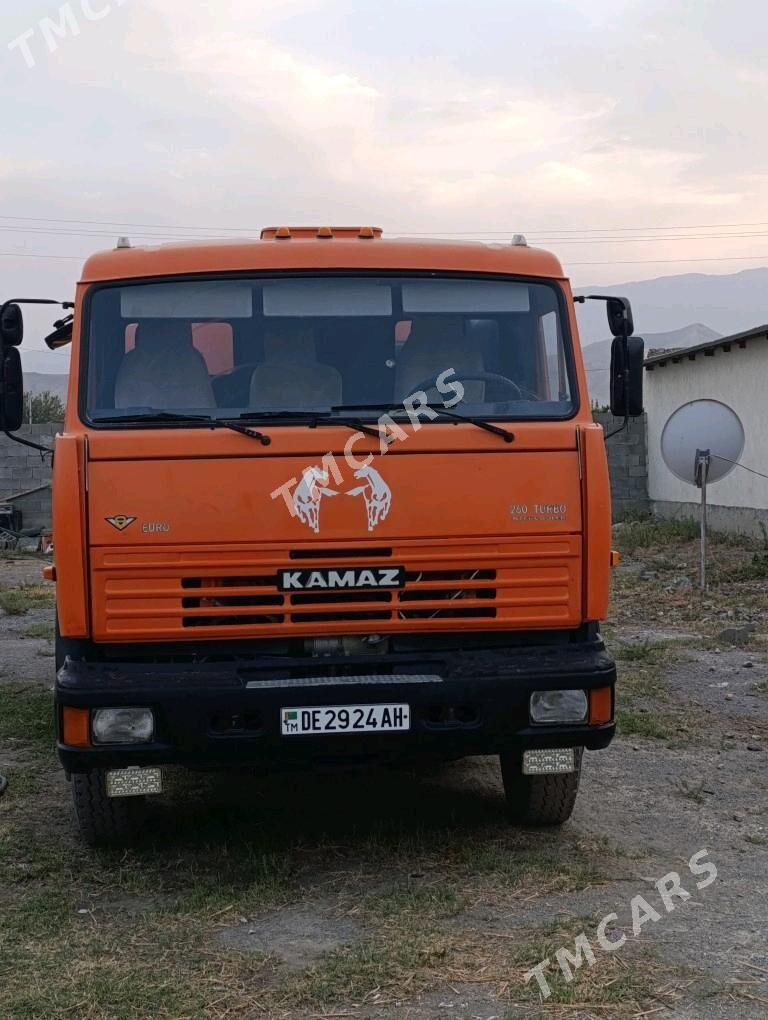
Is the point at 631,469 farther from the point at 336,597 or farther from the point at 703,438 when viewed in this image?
the point at 336,597

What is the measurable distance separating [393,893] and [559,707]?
0.96 meters

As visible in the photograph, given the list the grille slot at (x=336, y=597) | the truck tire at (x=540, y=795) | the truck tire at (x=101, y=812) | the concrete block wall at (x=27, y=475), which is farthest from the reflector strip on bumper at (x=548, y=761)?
the concrete block wall at (x=27, y=475)

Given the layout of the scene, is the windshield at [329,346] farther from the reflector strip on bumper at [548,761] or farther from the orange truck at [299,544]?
the reflector strip on bumper at [548,761]

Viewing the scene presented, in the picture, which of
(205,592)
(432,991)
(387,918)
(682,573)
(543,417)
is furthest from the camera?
(682,573)

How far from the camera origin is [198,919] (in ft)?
15.2

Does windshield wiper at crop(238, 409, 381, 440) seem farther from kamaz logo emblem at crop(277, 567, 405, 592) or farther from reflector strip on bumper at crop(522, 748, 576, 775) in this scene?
reflector strip on bumper at crop(522, 748, 576, 775)

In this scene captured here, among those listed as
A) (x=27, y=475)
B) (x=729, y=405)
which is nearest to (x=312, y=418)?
(x=729, y=405)

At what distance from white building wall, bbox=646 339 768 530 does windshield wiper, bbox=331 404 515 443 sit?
12.3 m

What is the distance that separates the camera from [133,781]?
16.7ft

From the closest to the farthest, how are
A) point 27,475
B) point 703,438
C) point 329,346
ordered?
point 329,346 < point 703,438 < point 27,475

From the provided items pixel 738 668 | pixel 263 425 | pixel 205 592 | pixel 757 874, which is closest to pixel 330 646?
pixel 205 592

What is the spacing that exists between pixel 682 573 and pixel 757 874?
32.5 feet

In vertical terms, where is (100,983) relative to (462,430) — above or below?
below

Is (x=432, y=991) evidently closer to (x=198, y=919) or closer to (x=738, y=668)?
(x=198, y=919)
